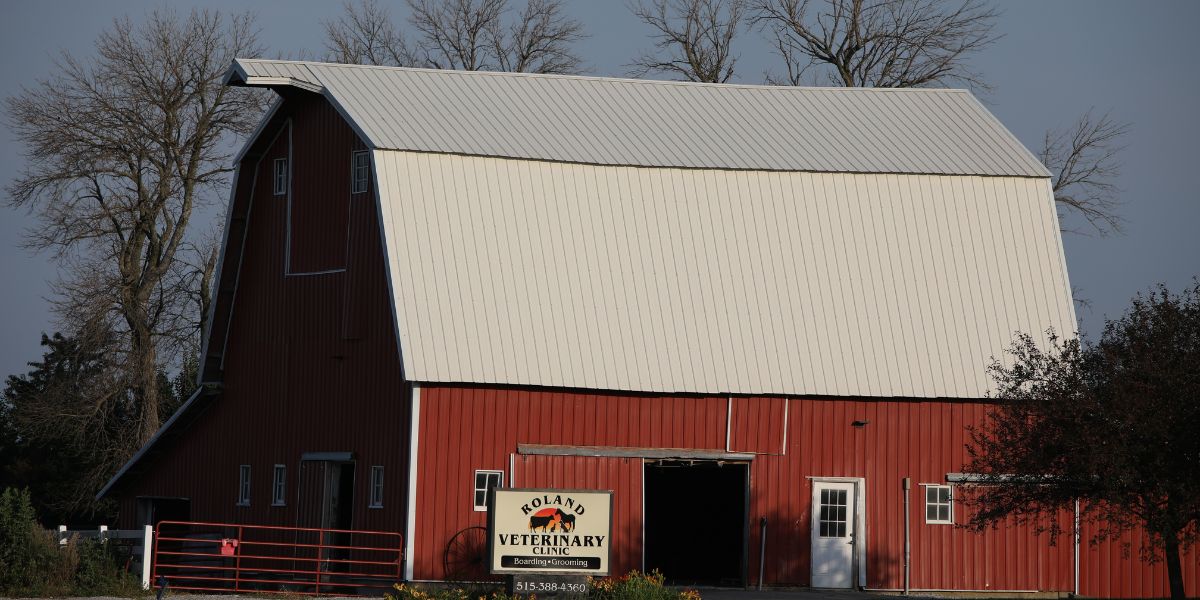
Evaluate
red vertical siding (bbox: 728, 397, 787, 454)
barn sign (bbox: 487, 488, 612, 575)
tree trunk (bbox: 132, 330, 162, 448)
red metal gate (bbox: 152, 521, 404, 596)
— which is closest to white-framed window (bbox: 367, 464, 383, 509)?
red metal gate (bbox: 152, 521, 404, 596)

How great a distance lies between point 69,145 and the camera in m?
42.0

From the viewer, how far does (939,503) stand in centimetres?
2948

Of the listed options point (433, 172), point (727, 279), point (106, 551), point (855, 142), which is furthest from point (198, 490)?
point (855, 142)

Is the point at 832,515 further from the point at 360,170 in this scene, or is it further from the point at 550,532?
the point at 360,170

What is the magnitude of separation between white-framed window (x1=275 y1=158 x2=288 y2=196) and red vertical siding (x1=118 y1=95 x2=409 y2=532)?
0.18 metres

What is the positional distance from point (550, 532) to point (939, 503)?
1028cm

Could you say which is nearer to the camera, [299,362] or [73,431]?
[299,362]

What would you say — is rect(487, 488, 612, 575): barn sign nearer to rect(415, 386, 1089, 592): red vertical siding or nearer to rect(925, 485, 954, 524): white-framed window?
rect(415, 386, 1089, 592): red vertical siding

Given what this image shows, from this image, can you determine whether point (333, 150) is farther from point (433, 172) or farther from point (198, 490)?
point (198, 490)

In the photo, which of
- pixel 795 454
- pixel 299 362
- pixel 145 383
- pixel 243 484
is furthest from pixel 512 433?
pixel 145 383

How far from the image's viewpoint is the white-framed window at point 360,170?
97.0 feet

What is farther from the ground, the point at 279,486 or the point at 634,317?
the point at 634,317

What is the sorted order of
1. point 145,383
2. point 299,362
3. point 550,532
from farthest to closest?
point 145,383
point 299,362
point 550,532

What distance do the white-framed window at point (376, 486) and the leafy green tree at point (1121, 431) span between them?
33.0ft
